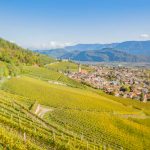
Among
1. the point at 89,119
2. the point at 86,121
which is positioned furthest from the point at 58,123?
the point at 89,119

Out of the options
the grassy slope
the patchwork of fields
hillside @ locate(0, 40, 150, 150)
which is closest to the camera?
hillside @ locate(0, 40, 150, 150)

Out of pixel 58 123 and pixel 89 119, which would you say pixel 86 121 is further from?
pixel 58 123

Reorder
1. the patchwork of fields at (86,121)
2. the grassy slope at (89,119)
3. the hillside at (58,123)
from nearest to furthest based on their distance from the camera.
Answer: the hillside at (58,123) → the patchwork of fields at (86,121) → the grassy slope at (89,119)

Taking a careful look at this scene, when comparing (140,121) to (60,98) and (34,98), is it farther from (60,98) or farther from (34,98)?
(34,98)

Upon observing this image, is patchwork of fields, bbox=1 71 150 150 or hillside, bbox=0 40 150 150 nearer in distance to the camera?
hillside, bbox=0 40 150 150

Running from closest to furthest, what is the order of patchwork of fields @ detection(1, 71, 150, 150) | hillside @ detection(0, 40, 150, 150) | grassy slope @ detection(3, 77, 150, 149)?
1. hillside @ detection(0, 40, 150, 150)
2. patchwork of fields @ detection(1, 71, 150, 150)
3. grassy slope @ detection(3, 77, 150, 149)

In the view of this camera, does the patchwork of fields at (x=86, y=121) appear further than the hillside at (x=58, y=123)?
Yes

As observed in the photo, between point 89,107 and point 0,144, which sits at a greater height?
point 0,144

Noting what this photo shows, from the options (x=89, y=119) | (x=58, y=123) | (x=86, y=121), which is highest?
(x=58, y=123)

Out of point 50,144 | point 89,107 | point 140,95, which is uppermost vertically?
point 50,144

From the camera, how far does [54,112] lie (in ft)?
276

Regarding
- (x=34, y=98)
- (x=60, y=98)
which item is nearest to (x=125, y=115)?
(x=60, y=98)

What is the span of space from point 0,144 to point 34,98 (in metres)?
60.6

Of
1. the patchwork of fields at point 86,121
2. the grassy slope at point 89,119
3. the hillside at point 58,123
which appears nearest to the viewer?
the hillside at point 58,123
